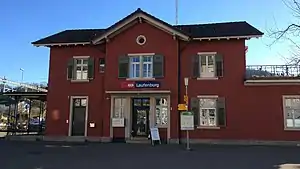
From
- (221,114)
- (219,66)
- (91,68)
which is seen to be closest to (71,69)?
(91,68)

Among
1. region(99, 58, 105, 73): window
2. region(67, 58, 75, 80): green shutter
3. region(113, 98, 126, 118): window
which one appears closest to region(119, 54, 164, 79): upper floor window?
region(99, 58, 105, 73): window

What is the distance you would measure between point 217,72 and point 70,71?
10182 millimetres

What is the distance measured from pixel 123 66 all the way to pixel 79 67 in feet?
11.5

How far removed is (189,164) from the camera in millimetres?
12266

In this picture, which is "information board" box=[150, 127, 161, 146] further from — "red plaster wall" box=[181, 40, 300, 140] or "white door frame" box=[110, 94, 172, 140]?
"red plaster wall" box=[181, 40, 300, 140]

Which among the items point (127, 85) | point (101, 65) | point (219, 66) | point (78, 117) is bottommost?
point (78, 117)

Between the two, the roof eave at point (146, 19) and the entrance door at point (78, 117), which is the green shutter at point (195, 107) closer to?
the roof eave at point (146, 19)

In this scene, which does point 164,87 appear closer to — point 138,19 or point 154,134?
point 154,134

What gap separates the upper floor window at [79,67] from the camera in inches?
954

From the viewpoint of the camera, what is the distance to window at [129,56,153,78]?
22909mm

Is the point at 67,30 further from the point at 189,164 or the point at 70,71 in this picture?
the point at 189,164

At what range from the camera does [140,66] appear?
75.5 feet

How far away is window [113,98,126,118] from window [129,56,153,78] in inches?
69.8

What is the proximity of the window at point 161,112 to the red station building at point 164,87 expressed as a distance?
0.21 ft
